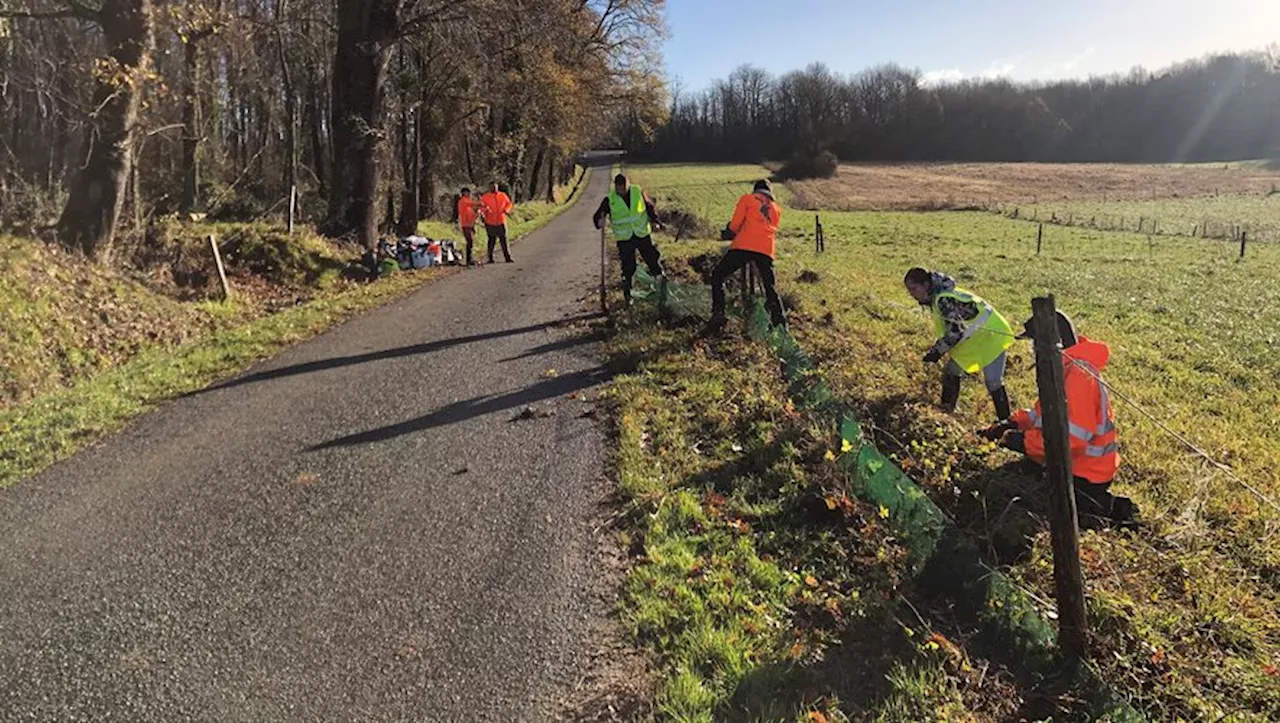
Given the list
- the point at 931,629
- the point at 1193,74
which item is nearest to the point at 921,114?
the point at 1193,74

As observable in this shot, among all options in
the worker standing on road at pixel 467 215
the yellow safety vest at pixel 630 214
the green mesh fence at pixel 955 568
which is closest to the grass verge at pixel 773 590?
the green mesh fence at pixel 955 568

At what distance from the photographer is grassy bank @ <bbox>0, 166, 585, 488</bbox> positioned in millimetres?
6750

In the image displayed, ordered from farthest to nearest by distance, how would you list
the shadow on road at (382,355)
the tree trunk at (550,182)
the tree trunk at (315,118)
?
the tree trunk at (550,182) < the tree trunk at (315,118) < the shadow on road at (382,355)

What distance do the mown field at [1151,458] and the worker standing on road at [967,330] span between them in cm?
46

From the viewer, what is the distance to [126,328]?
385 inches

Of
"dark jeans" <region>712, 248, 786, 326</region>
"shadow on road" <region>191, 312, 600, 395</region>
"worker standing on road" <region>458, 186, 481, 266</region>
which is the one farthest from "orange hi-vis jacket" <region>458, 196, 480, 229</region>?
"dark jeans" <region>712, 248, 786, 326</region>

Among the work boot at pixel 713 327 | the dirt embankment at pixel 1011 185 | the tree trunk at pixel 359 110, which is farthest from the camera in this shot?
the dirt embankment at pixel 1011 185

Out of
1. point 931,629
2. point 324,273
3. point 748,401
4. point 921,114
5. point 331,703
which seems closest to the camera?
point 331,703

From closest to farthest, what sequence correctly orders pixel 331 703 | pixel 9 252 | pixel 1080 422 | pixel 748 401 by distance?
pixel 331 703
pixel 1080 422
pixel 748 401
pixel 9 252

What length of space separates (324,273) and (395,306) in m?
2.97

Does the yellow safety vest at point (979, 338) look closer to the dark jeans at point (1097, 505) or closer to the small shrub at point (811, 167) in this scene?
the dark jeans at point (1097, 505)

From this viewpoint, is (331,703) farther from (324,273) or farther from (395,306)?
(324,273)

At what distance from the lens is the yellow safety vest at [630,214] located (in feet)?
32.9

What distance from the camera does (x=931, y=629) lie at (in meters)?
3.65
